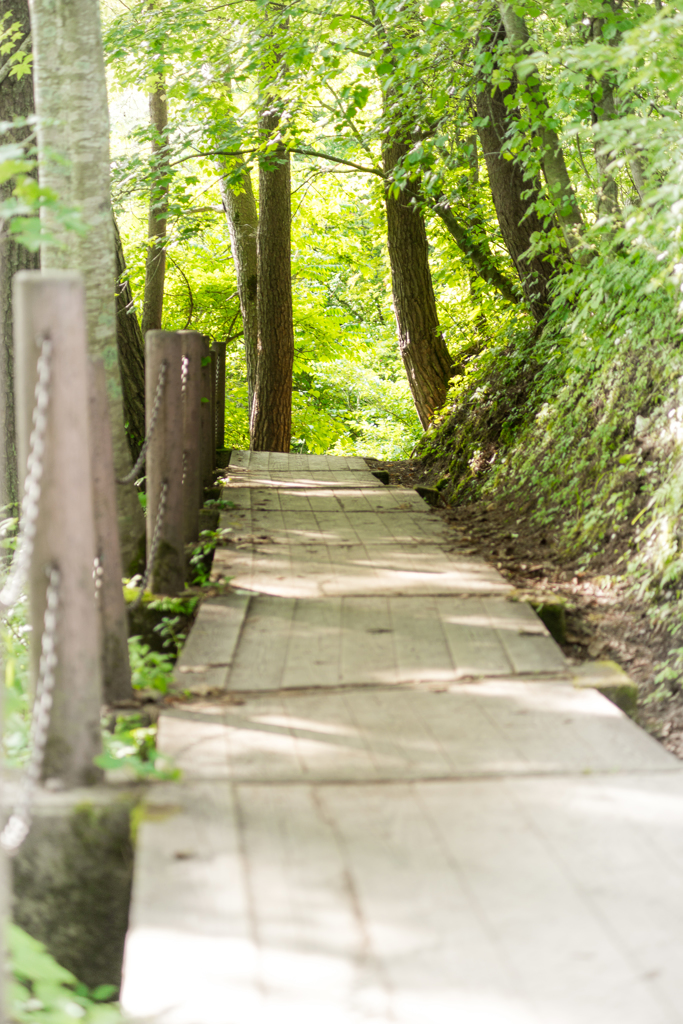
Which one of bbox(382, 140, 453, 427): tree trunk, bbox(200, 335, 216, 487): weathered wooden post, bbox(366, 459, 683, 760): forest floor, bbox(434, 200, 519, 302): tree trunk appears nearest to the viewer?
bbox(366, 459, 683, 760): forest floor

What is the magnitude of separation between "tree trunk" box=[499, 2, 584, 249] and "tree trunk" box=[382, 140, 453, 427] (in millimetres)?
3625

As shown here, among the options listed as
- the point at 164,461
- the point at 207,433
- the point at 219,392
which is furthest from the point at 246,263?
the point at 164,461

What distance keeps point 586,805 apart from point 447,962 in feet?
2.87

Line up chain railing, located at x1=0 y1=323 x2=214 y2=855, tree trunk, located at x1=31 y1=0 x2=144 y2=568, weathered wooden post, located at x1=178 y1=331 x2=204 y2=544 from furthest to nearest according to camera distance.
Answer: weathered wooden post, located at x1=178 y1=331 x2=204 y2=544, tree trunk, located at x1=31 y1=0 x2=144 y2=568, chain railing, located at x1=0 y1=323 x2=214 y2=855

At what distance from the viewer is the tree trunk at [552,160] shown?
6.54 metres

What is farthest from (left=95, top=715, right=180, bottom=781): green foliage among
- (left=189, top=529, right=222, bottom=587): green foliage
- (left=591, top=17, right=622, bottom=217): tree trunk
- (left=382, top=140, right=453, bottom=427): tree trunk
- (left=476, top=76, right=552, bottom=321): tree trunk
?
(left=382, top=140, right=453, bottom=427): tree trunk

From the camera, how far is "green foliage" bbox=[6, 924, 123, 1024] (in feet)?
7.21

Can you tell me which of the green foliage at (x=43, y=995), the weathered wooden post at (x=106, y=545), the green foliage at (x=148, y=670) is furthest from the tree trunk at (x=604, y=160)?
the green foliage at (x=43, y=995)

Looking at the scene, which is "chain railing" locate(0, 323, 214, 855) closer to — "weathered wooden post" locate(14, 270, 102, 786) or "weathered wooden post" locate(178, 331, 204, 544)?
"weathered wooden post" locate(14, 270, 102, 786)

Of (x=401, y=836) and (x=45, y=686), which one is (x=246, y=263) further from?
(x=401, y=836)

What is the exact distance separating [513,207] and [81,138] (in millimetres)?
4798

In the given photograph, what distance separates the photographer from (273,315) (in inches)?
463

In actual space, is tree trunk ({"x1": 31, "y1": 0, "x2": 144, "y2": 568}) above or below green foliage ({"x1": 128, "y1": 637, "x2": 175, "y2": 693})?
above

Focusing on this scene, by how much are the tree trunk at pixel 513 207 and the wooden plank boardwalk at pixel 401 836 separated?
488 centimetres
